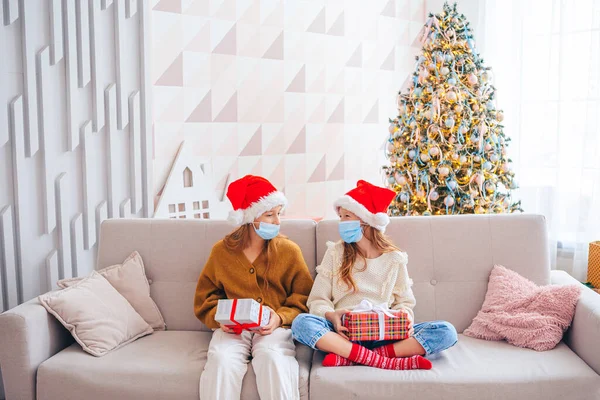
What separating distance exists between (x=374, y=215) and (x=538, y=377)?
0.83 meters

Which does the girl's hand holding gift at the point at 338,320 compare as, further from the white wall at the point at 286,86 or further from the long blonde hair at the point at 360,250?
the white wall at the point at 286,86

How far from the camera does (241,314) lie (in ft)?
7.27

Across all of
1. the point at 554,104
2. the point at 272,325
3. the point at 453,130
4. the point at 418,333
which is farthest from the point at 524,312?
the point at 554,104

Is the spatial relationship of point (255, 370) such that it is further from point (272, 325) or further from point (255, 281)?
point (255, 281)

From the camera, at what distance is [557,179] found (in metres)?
4.09

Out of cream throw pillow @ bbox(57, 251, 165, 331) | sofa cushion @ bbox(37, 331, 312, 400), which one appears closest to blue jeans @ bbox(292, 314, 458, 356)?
sofa cushion @ bbox(37, 331, 312, 400)

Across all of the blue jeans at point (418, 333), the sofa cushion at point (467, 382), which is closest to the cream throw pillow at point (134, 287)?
the blue jeans at point (418, 333)

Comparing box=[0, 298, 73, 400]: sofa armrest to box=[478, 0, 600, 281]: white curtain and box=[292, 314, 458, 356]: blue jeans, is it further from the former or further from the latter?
box=[478, 0, 600, 281]: white curtain

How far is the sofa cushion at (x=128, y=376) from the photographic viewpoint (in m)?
2.15

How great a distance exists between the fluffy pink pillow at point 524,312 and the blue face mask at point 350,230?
602 millimetres

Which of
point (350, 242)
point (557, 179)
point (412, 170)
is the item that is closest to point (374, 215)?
point (350, 242)

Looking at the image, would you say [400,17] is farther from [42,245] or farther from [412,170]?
[42,245]

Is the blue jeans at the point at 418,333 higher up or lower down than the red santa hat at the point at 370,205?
lower down

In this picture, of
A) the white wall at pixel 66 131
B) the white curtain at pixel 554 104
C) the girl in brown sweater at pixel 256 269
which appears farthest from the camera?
the white curtain at pixel 554 104
